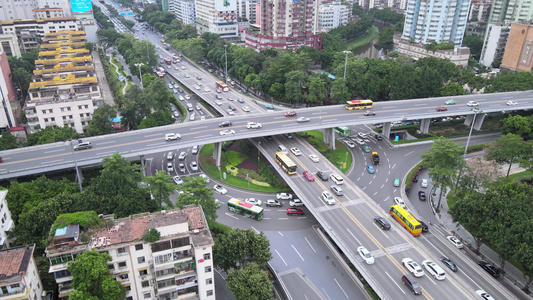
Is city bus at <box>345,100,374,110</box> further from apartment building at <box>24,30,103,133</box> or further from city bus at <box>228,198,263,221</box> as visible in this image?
apartment building at <box>24,30,103,133</box>

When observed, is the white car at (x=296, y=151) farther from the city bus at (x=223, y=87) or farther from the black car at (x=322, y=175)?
the city bus at (x=223, y=87)

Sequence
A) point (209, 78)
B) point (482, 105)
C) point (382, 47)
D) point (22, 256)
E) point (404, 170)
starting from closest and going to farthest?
point (22, 256) → point (404, 170) → point (482, 105) → point (209, 78) → point (382, 47)

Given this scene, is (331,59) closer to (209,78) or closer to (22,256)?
(209,78)

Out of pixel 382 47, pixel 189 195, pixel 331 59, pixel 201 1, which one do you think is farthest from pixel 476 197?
pixel 201 1

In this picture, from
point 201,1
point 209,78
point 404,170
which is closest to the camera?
point 404,170

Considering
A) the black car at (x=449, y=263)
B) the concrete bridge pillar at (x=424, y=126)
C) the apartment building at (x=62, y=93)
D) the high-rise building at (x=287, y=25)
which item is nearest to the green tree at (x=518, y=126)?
the concrete bridge pillar at (x=424, y=126)

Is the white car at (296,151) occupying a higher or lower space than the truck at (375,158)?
higher

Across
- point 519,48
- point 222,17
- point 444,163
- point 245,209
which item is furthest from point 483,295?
point 222,17
